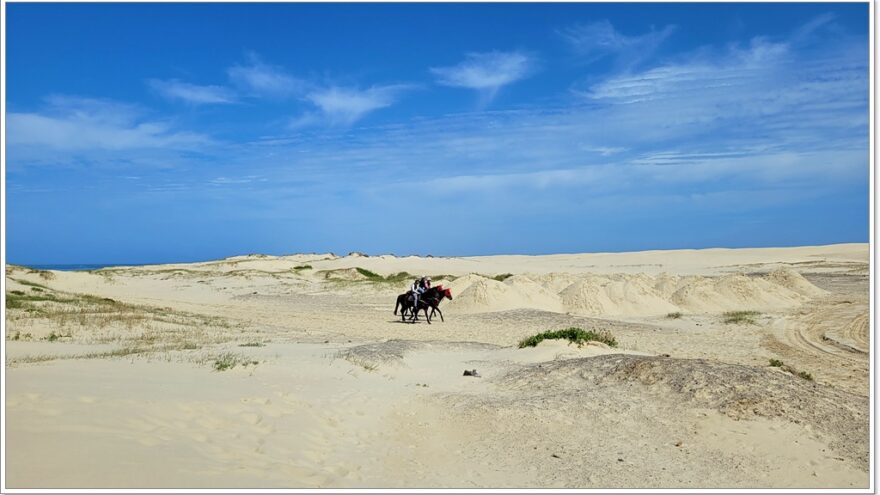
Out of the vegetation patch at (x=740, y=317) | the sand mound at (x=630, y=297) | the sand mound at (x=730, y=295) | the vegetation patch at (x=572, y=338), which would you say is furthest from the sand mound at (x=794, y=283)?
the vegetation patch at (x=572, y=338)

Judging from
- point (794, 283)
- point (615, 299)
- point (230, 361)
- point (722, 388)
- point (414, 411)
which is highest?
point (794, 283)

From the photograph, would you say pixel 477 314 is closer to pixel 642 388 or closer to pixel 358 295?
pixel 358 295

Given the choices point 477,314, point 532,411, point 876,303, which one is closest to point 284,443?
point 532,411

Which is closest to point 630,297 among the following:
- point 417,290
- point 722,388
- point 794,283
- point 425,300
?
point 425,300

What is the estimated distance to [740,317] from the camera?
82.6 feet

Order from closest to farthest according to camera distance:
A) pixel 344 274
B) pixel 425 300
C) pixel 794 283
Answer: pixel 425 300 < pixel 794 283 < pixel 344 274

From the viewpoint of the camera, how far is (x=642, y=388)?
34.0ft

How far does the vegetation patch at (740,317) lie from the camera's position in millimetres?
24189

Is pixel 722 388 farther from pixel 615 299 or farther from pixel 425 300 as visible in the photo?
pixel 615 299

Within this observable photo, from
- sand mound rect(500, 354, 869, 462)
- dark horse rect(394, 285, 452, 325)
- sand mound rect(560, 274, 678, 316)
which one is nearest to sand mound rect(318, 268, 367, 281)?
sand mound rect(560, 274, 678, 316)

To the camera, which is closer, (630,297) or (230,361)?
(230,361)

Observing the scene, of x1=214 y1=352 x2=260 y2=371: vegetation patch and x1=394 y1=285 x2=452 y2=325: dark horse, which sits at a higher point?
x1=394 y1=285 x2=452 y2=325: dark horse

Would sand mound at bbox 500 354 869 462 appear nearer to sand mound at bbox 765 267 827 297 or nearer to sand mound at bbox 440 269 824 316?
sand mound at bbox 440 269 824 316

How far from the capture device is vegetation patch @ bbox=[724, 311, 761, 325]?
24.2 m
